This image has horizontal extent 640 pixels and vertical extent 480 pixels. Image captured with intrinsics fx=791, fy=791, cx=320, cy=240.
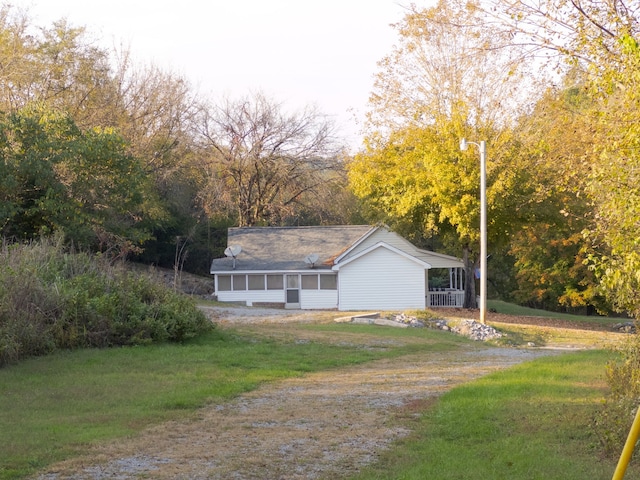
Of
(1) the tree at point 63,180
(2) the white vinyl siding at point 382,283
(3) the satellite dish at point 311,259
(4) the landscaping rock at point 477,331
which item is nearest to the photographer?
(4) the landscaping rock at point 477,331

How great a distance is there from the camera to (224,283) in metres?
42.8

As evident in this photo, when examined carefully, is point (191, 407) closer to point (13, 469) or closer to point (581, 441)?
point (13, 469)

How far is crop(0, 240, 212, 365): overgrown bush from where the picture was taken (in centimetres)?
1579

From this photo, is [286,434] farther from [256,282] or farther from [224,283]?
[224,283]

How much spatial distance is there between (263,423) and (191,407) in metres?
1.68

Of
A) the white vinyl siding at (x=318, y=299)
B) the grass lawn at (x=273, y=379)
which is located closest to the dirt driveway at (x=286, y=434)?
the grass lawn at (x=273, y=379)

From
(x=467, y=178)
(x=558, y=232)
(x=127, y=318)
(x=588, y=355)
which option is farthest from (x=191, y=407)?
(x=558, y=232)

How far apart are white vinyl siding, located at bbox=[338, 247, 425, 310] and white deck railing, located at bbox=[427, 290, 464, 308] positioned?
409 cm

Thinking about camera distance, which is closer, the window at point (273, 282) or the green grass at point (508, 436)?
the green grass at point (508, 436)

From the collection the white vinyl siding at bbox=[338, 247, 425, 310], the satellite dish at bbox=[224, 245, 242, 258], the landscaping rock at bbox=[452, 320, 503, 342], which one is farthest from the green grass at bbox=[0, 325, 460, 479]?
the satellite dish at bbox=[224, 245, 242, 258]

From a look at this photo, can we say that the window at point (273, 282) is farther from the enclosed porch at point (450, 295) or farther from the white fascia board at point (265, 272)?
the enclosed porch at point (450, 295)

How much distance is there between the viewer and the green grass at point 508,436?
7.62 metres

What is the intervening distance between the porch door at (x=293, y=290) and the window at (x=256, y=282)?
Result: 4.79 feet

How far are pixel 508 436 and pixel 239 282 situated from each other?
34.1 m
